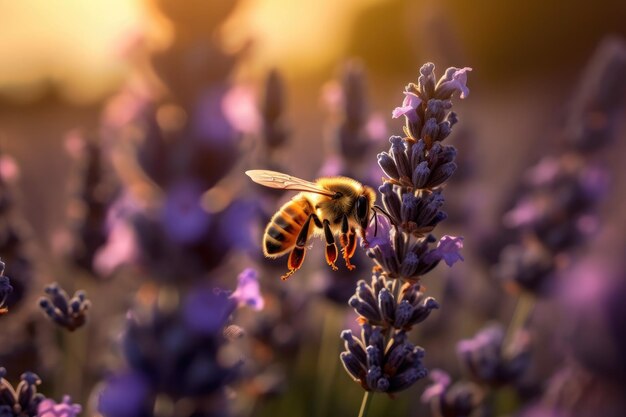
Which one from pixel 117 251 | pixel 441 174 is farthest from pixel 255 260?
pixel 441 174

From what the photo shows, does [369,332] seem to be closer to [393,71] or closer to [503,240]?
[503,240]

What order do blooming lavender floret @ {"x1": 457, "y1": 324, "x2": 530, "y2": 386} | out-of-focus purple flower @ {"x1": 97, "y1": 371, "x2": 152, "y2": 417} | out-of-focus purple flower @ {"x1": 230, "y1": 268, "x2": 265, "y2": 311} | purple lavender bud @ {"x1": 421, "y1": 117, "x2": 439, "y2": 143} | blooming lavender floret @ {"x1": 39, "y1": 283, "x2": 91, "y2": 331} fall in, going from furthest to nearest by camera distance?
blooming lavender floret @ {"x1": 457, "y1": 324, "x2": 530, "y2": 386}, out-of-focus purple flower @ {"x1": 97, "y1": 371, "x2": 152, "y2": 417}, out-of-focus purple flower @ {"x1": 230, "y1": 268, "x2": 265, "y2": 311}, blooming lavender floret @ {"x1": 39, "y1": 283, "x2": 91, "y2": 331}, purple lavender bud @ {"x1": 421, "y1": 117, "x2": 439, "y2": 143}

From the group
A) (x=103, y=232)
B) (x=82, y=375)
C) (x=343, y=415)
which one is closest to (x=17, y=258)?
→ (x=103, y=232)

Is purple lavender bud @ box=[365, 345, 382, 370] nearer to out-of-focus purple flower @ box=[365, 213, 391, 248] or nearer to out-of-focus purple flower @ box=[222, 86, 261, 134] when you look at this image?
out-of-focus purple flower @ box=[365, 213, 391, 248]

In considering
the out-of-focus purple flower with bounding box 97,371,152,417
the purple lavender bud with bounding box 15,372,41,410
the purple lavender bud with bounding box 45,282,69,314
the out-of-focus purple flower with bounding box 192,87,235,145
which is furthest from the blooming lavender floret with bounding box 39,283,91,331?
the out-of-focus purple flower with bounding box 192,87,235,145

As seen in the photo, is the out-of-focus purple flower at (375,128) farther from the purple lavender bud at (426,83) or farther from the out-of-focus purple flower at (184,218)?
the purple lavender bud at (426,83)

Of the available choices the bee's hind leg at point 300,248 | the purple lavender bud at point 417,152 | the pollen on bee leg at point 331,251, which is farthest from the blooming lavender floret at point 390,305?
the bee's hind leg at point 300,248

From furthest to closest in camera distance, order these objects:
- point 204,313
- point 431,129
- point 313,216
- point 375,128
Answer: point 375,128, point 313,216, point 204,313, point 431,129

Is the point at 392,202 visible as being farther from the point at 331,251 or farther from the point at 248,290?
the point at 331,251
